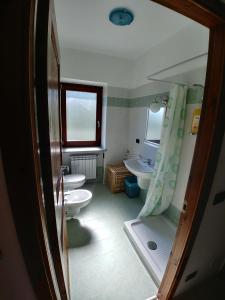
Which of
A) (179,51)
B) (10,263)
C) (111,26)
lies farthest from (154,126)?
(10,263)

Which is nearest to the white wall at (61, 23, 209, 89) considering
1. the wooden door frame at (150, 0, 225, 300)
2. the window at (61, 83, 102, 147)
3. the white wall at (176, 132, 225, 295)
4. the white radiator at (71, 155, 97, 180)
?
the window at (61, 83, 102, 147)

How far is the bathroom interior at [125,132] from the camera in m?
1.48

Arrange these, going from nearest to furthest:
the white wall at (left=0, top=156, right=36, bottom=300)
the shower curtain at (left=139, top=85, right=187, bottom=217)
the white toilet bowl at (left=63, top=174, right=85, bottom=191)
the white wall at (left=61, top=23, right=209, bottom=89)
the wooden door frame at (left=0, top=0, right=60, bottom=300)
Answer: the wooden door frame at (left=0, top=0, right=60, bottom=300)
the white wall at (left=0, top=156, right=36, bottom=300)
the white wall at (left=61, top=23, right=209, bottom=89)
the shower curtain at (left=139, top=85, right=187, bottom=217)
the white toilet bowl at (left=63, top=174, right=85, bottom=191)

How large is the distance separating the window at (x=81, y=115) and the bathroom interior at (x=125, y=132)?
0.02m

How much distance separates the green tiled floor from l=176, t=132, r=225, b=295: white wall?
1.29 feet

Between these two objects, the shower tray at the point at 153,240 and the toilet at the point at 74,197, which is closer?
the shower tray at the point at 153,240

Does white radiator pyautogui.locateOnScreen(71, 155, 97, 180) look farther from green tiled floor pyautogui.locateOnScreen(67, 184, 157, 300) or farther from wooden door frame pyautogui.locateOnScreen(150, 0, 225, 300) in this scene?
wooden door frame pyautogui.locateOnScreen(150, 0, 225, 300)

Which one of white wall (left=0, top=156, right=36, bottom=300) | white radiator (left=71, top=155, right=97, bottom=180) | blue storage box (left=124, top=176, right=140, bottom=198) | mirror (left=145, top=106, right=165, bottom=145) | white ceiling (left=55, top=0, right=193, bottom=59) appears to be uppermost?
white ceiling (left=55, top=0, right=193, bottom=59)

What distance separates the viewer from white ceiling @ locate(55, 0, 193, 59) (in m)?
1.44

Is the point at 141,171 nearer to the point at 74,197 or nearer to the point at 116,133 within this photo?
the point at 74,197

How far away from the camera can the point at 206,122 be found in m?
0.85

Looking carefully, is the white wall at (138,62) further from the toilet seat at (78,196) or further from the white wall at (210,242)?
the toilet seat at (78,196)

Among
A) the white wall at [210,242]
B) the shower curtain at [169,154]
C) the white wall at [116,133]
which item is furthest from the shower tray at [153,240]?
the white wall at [116,133]

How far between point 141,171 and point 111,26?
1.85 m
